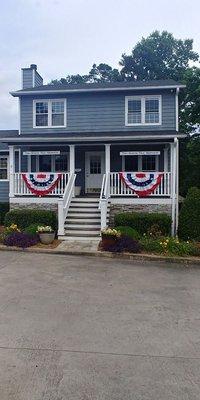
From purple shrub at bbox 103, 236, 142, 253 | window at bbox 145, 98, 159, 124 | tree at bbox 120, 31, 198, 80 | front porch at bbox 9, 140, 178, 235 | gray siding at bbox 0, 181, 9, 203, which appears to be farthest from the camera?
tree at bbox 120, 31, 198, 80

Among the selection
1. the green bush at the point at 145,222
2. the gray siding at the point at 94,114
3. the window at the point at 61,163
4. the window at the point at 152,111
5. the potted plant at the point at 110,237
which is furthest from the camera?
the window at the point at 61,163

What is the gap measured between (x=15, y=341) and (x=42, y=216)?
985 centimetres

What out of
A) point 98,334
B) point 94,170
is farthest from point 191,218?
point 98,334

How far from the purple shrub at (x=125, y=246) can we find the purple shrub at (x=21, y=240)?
8.74 feet

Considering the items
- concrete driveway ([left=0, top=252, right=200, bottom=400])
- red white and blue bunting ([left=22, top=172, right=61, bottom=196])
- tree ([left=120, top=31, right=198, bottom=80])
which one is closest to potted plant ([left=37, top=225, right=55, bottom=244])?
red white and blue bunting ([left=22, top=172, right=61, bottom=196])

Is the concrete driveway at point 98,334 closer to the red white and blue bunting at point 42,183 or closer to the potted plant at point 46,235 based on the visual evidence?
the potted plant at point 46,235

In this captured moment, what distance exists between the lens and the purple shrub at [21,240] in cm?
1346

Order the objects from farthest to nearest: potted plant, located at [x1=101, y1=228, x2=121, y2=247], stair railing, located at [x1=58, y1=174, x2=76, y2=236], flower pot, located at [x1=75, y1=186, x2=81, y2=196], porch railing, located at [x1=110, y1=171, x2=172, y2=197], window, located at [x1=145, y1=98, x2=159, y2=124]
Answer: window, located at [x1=145, y1=98, x2=159, y2=124] → flower pot, located at [x1=75, y1=186, x2=81, y2=196] → porch railing, located at [x1=110, y1=171, x2=172, y2=197] → stair railing, located at [x1=58, y1=174, x2=76, y2=236] → potted plant, located at [x1=101, y1=228, x2=121, y2=247]

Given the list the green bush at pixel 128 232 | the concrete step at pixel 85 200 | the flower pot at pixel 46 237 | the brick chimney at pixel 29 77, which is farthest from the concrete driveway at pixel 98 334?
the brick chimney at pixel 29 77

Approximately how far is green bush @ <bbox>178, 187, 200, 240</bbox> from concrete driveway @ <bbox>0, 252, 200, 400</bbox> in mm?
4297

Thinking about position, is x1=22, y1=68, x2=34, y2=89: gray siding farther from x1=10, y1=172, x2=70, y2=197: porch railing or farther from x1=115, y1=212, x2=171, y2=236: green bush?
x1=115, y1=212, x2=171, y2=236: green bush

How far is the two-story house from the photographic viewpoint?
16.4 metres

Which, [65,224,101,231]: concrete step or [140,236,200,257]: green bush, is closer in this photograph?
[140,236,200,257]: green bush

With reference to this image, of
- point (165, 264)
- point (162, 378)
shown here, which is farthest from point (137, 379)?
point (165, 264)
